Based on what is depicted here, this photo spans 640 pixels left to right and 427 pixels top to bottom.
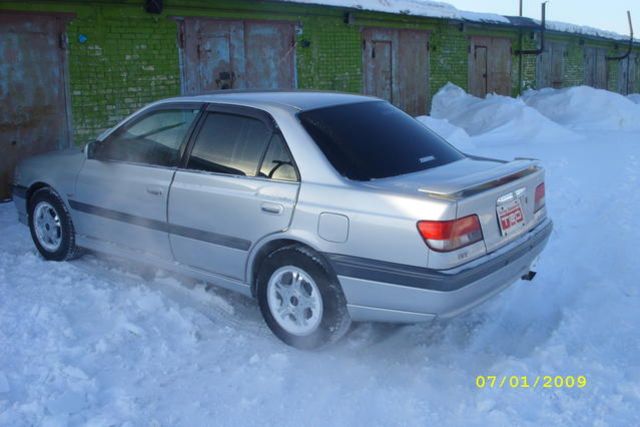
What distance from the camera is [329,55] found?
12.9 metres

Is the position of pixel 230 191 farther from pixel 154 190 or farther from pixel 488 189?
pixel 488 189

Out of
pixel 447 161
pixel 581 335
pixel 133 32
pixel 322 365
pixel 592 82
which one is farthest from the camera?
pixel 592 82

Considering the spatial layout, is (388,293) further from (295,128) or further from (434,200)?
(295,128)

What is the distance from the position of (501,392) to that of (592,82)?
2359cm

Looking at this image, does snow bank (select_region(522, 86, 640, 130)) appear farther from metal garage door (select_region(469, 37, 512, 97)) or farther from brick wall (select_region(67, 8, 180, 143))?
brick wall (select_region(67, 8, 180, 143))

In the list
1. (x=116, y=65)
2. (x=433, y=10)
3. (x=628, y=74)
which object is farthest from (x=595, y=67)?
(x=116, y=65)

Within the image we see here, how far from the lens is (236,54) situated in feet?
36.1

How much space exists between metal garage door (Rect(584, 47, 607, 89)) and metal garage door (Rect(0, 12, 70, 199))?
65.8ft

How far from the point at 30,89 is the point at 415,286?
22.4 feet

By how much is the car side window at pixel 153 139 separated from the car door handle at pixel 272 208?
36.1 inches

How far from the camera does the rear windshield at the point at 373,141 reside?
3994mm

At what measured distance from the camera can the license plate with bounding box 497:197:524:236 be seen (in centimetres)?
386

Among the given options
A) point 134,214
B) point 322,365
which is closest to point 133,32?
point 134,214

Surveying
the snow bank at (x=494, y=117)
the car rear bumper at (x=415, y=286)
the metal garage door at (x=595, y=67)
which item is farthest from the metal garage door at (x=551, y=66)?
the car rear bumper at (x=415, y=286)
